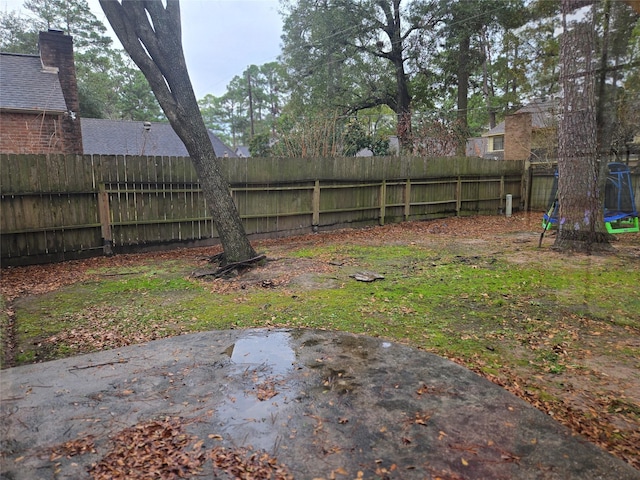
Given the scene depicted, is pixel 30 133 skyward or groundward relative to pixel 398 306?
skyward

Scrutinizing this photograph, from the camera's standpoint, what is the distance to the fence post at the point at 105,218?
7.07 meters

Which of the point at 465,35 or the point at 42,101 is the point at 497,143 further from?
the point at 42,101

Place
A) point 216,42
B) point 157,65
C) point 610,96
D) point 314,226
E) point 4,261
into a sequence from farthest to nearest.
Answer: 1. point 314,226
2. point 4,261
3. point 157,65
4. point 216,42
5. point 610,96

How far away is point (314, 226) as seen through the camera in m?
9.66

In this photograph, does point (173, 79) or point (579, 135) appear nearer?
point (579, 135)

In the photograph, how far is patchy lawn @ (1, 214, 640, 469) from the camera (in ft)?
8.96

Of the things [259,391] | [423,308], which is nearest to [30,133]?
[423,308]

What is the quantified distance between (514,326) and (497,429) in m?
1.81

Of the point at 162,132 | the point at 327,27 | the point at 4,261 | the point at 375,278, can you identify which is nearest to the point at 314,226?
the point at 375,278

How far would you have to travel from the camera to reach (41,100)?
11.6 meters

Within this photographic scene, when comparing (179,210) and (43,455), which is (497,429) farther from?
(179,210)

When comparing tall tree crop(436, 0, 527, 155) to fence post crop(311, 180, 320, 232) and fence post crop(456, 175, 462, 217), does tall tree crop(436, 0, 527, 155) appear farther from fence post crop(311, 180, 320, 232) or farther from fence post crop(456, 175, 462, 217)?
fence post crop(311, 180, 320, 232)

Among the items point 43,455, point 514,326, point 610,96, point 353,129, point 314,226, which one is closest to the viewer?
point 610,96

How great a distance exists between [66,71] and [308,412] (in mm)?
15211
